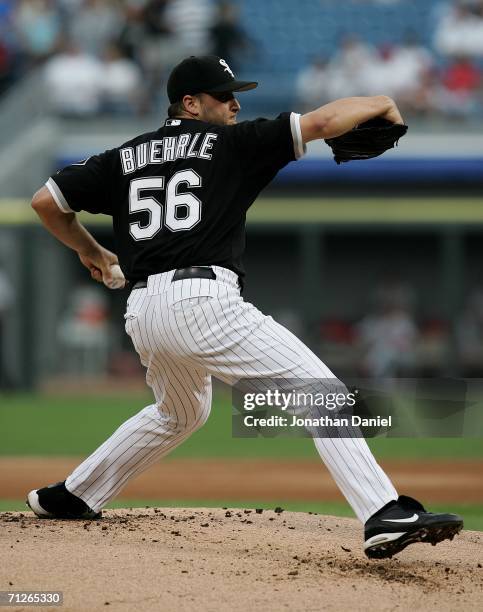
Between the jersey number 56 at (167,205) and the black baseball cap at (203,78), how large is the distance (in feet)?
1.18

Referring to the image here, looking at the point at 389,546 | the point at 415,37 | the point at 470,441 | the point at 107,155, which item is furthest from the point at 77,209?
the point at 415,37

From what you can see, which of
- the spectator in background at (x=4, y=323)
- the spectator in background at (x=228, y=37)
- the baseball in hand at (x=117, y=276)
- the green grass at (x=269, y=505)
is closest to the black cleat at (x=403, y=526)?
the baseball in hand at (x=117, y=276)

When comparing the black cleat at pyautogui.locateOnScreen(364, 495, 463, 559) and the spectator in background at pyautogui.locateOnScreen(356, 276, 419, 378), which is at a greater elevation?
the spectator in background at pyautogui.locateOnScreen(356, 276, 419, 378)

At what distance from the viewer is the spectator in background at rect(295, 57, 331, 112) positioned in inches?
556

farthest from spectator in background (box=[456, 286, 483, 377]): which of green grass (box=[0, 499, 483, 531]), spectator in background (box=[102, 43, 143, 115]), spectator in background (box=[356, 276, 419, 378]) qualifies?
green grass (box=[0, 499, 483, 531])

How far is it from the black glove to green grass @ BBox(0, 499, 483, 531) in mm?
2392

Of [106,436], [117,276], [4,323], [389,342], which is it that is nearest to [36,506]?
[117,276]

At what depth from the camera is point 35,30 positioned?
49.9 feet

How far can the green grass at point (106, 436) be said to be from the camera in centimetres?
911

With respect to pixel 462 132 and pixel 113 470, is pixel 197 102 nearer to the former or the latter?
pixel 113 470

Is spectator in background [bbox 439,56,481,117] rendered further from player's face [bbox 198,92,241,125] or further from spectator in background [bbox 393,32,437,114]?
player's face [bbox 198,92,241,125]

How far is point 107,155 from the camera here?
412 centimetres

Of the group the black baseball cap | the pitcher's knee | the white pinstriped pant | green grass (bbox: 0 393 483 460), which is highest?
the black baseball cap

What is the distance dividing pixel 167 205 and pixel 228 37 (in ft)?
36.9
